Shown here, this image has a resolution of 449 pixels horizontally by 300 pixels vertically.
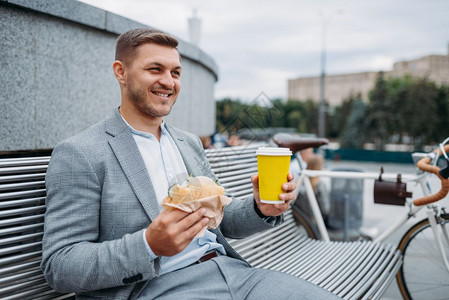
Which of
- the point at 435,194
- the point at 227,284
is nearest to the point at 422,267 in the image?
the point at 435,194

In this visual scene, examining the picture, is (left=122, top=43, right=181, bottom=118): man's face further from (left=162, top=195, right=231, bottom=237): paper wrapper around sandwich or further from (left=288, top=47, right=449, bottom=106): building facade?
(left=288, top=47, right=449, bottom=106): building facade

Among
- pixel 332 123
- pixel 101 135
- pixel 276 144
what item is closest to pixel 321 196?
pixel 276 144

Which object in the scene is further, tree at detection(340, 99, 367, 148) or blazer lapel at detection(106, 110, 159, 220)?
tree at detection(340, 99, 367, 148)

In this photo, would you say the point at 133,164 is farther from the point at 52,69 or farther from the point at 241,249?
the point at 52,69

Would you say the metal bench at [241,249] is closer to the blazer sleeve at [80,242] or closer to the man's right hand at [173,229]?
the blazer sleeve at [80,242]

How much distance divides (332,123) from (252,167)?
53.7 m

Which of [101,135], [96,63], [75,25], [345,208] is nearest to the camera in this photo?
[101,135]

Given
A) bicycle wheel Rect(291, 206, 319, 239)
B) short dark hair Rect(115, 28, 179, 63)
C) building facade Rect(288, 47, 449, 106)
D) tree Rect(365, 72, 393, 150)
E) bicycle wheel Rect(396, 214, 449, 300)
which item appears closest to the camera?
short dark hair Rect(115, 28, 179, 63)

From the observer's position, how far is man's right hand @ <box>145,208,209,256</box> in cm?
136

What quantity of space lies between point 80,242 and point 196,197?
1.77 feet

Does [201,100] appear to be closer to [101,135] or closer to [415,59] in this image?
[101,135]

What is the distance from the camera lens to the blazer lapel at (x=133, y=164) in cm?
171

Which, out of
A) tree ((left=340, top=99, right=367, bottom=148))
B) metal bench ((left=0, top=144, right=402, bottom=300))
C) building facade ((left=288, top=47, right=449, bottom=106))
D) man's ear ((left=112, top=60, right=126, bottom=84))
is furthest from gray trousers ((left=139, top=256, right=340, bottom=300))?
building facade ((left=288, top=47, right=449, bottom=106))

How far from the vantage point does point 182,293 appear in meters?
1.69
